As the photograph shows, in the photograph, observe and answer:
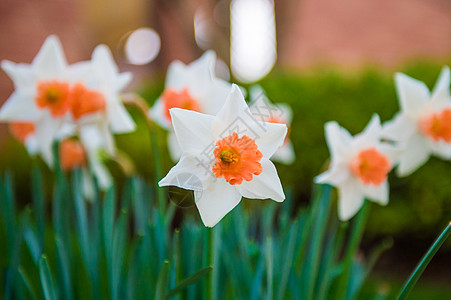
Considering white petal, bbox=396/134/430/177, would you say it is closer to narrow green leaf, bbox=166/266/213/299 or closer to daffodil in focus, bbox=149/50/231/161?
daffodil in focus, bbox=149/50/231/161

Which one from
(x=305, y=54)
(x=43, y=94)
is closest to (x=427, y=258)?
(x=43, y=94)

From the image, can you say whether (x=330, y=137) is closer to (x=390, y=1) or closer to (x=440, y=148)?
(x=440, y=148)

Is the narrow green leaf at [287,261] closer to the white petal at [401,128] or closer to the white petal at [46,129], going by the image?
the white petal at [401,128]

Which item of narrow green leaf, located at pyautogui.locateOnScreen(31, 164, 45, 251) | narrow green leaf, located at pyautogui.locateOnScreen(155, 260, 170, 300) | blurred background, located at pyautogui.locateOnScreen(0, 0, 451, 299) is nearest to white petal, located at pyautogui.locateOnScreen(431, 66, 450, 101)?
narrow green leaf, located at pyautogui.locateOnScreen(155, 260, 170, 300)

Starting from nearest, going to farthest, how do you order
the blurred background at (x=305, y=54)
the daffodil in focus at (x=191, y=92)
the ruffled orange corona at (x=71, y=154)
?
the daffodil in focus at (x=191, y=92), the ruffled orange corona at (x=71, y=154), the blurred background at (x=305, y=54)

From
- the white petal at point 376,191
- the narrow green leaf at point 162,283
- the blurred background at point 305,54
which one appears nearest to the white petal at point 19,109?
the narrow green leaf at point 162,283

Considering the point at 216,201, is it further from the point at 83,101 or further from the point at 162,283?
the point at 83,101

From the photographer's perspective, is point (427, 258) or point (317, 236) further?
point (317, 236)
